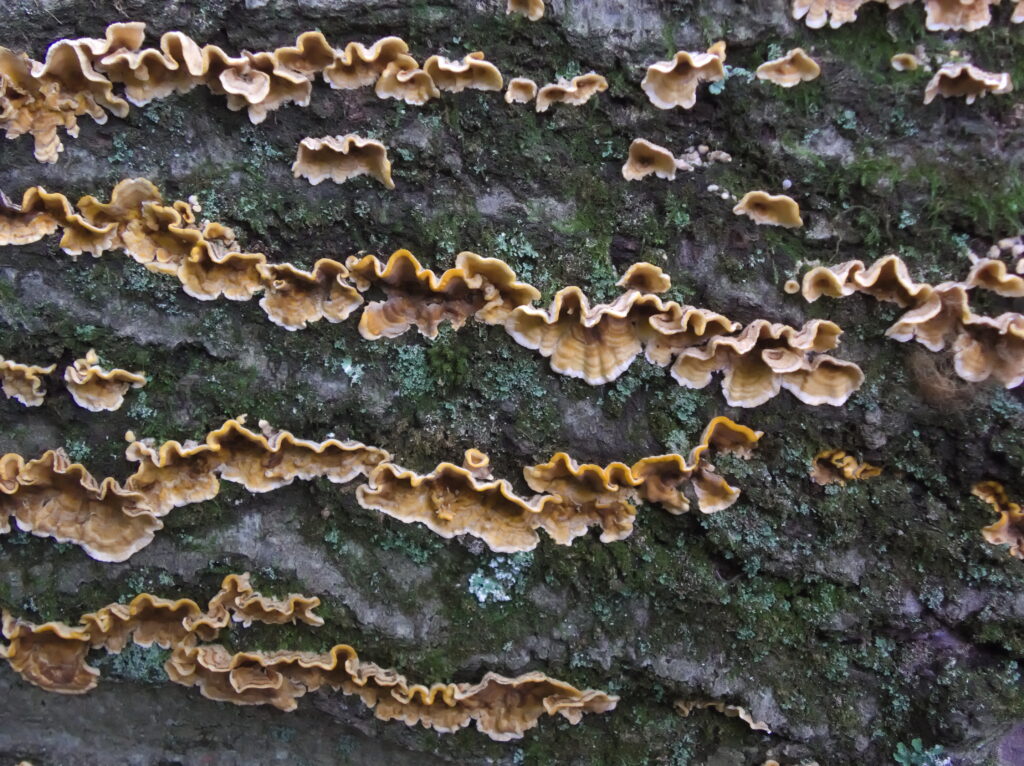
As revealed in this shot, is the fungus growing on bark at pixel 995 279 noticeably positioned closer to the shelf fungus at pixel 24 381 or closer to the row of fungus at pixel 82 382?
the row of fungus at pixel 82 382

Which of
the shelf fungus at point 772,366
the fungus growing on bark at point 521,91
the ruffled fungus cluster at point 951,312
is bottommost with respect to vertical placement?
the shelf fungus at point 772,366

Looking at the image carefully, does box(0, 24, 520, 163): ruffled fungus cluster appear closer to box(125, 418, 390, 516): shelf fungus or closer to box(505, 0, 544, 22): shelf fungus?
box(505, 0, 544, 22): shelf fungus

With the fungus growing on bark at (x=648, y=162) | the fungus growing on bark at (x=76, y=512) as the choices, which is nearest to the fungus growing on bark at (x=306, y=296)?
the fungus growing on bark at (x=76, y=512)

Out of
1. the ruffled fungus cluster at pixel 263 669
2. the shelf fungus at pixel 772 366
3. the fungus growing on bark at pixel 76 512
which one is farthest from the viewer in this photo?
the ruffled fungus cluster at pixel 263 669

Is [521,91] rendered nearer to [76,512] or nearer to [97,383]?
[97,383]

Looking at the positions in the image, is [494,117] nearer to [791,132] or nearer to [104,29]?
[791,132]

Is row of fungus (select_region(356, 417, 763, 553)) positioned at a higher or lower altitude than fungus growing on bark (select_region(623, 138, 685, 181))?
lower

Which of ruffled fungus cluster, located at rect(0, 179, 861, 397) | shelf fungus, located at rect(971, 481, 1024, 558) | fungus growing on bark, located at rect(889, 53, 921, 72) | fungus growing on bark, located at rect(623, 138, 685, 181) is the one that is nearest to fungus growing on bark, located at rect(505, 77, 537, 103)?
fungus growing on bark, located at rect(623, 138, 685, 181)
